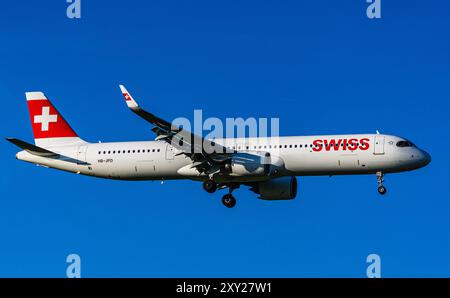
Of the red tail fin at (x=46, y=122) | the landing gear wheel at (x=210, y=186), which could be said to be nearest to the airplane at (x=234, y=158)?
the landing gear wheel at (x=210, y=186)

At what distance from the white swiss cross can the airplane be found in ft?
8.08

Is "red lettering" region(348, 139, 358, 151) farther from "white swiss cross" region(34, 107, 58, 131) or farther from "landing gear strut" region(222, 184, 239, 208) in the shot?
"white swiss cross" region(34, 107, 58, 131)

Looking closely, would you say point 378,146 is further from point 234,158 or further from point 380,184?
point 234,158

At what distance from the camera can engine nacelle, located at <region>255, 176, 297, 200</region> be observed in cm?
7188

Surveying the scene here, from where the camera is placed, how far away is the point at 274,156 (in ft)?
219

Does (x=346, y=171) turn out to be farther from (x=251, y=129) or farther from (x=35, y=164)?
(x=35, y=164)

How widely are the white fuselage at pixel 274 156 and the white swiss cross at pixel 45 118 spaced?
345 centimetres

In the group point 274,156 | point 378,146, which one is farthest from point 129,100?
point 378,146

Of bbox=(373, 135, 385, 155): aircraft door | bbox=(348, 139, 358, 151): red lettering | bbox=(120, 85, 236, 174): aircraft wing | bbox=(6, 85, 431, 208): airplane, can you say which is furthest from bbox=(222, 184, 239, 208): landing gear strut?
bbox=(373, 135, 385, 155): aircraft door

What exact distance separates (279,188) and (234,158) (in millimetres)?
6450
